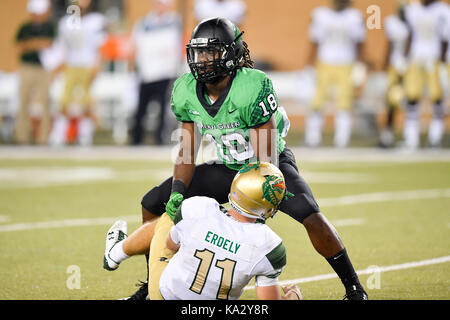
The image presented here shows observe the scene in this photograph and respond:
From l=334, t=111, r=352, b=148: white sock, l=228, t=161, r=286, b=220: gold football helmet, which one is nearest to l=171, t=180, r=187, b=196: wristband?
l=228, t=161, r=286, b=220: gold football helmet

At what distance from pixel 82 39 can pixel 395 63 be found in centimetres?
502

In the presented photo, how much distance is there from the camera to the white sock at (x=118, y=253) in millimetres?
4724

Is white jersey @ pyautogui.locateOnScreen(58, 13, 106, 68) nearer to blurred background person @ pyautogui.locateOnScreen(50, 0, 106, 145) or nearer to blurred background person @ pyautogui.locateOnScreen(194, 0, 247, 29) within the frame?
blurred background person @ pyautogui.locateOnScreen(50, 0, 106, 145)

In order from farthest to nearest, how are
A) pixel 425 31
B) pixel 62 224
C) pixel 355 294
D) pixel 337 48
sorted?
pixel 337 48, pixel 425 31, pixel 62 224, pixel 355 294

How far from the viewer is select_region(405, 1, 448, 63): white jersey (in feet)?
42.7

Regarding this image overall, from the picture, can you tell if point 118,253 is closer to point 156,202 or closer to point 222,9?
point 156,202

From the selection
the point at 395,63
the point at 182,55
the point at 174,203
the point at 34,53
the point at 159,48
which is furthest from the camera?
the point at 182,55

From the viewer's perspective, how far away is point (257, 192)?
12.6ft

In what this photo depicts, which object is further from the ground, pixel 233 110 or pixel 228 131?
pixel 233 110

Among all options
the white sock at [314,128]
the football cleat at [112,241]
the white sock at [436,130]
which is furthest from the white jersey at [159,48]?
the football cleat at [112,241]

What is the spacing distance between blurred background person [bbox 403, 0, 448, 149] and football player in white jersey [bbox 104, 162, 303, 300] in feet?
30.8

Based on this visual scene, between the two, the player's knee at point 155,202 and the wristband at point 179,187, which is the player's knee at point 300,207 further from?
the player's knee at point 155,202

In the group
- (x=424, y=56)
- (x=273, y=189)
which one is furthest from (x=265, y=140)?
(x=424, y=56)
